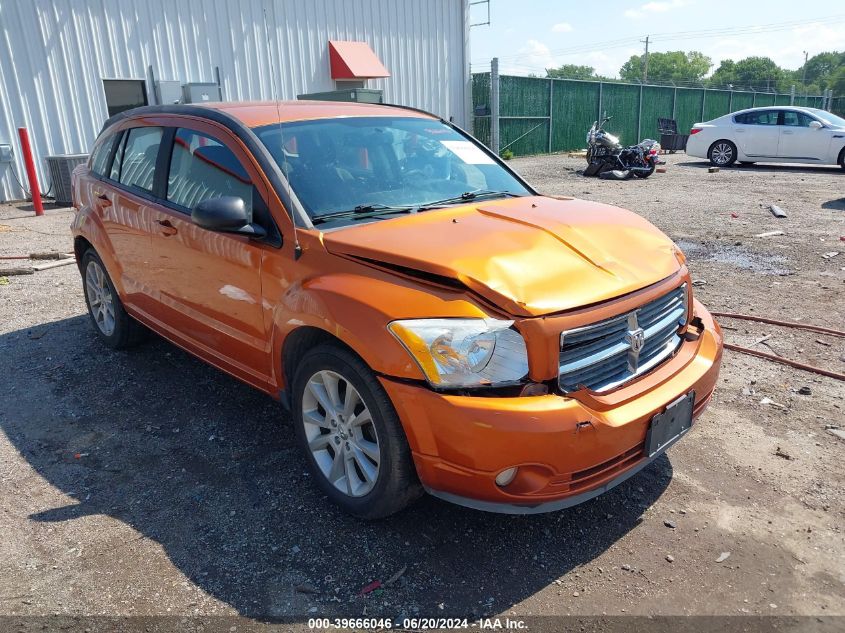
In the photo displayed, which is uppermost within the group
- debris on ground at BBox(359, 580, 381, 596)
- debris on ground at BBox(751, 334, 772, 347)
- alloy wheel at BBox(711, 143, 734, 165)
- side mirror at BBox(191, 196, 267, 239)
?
side mirror at BBox(191, 196, 267, 239)

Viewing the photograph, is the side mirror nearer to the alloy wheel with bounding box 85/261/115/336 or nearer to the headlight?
the headlight

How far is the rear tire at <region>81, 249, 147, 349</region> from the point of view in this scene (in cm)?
481

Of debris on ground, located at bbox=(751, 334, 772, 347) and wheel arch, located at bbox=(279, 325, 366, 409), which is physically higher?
wheel arch, located at bbox=(279, 325, 366, 409)

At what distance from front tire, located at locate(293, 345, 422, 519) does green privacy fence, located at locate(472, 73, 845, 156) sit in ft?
65.5

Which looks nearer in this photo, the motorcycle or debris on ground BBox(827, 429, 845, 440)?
debris on ground BBox(827, 429, 845, 440)

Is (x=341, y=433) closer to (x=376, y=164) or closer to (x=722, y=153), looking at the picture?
(x=376, y=164)

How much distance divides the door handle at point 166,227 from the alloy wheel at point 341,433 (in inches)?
58.4

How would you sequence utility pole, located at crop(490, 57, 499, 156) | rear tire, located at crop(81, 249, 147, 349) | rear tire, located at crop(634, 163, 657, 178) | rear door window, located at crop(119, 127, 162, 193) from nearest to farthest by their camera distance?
rear door window, located at crop(119, 127, 162, 193) < rear tire, located at crop(81, 249, 147, 349) < rear tire, located at crop(634, 163, 657, 178) < utility pole, located at crop(490, 57, 499, 156)

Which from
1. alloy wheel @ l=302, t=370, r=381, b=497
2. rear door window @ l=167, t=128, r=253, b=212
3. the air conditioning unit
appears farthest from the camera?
the air conditioning unit

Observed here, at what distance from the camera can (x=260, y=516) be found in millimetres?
3000

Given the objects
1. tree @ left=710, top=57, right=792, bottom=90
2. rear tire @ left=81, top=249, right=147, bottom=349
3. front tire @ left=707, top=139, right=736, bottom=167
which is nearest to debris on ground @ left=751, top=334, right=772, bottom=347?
rear tire @ left=81, top=249, right=147, bottom=349

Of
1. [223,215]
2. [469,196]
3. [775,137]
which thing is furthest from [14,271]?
[775,137]

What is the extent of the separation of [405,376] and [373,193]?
1.28m

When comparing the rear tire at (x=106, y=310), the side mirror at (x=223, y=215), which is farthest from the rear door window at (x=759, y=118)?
the side mirror at (x=223, y=215)
